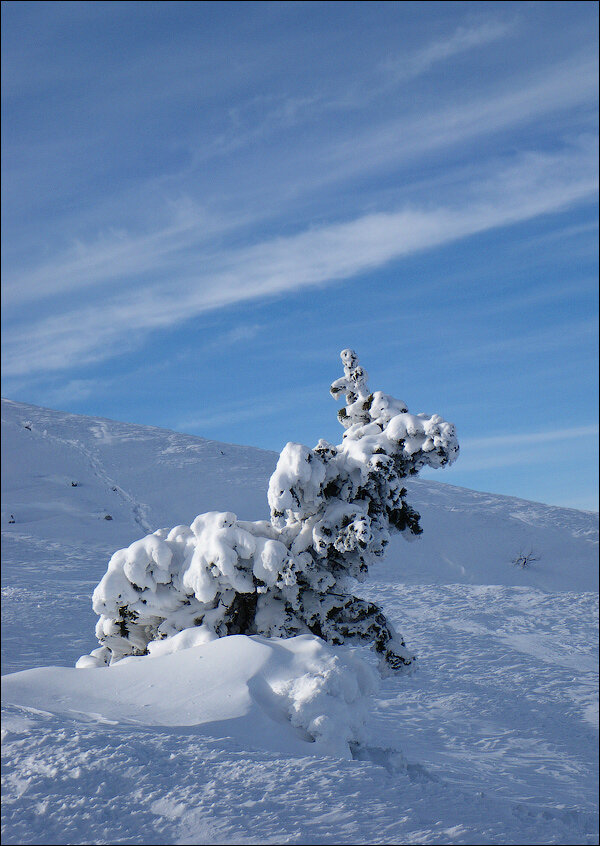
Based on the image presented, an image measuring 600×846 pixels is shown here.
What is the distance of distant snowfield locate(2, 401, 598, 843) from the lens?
3816 millimetres

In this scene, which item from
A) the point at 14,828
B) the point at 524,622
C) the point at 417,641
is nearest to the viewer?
the point at 14,828

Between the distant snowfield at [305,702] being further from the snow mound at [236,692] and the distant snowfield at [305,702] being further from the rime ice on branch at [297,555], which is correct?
the rime ice on branch at [297,555]

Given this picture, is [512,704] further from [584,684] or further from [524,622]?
[524,622]

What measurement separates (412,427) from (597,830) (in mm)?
4290

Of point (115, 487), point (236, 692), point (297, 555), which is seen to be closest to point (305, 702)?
point (236, 692)

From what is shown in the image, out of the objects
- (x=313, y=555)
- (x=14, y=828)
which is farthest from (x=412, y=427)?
(x=14, y=828)

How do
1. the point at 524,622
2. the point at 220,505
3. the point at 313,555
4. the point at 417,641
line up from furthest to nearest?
1. the point at 220,505
2. the point at 524,622
3. the point at 417,641
4. the point at 313,555

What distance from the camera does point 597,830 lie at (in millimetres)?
4418

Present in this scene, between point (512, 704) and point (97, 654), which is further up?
point (97, 654)

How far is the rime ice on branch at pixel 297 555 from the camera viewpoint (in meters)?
7.70

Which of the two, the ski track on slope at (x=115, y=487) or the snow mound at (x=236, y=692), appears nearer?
the snow mound at (x=236, y=692)

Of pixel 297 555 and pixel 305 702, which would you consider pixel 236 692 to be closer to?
pixel 305 702

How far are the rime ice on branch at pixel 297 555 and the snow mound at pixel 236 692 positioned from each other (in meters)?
0.97

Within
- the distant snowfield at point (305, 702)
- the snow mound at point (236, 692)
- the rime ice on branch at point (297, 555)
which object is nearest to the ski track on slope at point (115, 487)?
the distant snowfield at point (305, 702)
